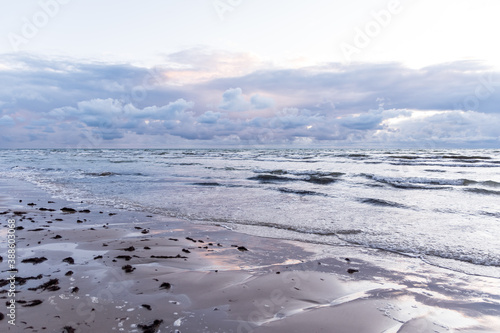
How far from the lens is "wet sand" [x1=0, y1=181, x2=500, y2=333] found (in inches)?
132

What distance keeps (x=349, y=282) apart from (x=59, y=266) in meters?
4.75

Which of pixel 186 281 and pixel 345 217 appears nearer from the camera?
pixel 186 281

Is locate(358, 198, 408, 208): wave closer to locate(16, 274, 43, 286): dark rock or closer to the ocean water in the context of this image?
the ocean water

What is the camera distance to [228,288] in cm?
425

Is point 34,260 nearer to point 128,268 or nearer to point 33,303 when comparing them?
point 128,268

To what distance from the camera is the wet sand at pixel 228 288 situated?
11.0 feet

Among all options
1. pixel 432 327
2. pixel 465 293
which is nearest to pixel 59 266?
pixel 432 327

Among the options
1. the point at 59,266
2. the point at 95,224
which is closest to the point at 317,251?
the point at 59,266

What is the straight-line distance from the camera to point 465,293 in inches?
173

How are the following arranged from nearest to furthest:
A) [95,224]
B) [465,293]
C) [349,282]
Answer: [465,293] → [349,282] → [95,224]

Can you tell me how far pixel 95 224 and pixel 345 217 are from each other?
7.61 m

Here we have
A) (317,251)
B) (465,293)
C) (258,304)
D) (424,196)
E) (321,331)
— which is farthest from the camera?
(424,196)

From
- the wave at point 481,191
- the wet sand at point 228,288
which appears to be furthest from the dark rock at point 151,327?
the wave at point 481,191

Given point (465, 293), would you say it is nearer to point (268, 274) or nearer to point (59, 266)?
point (268, 274)
